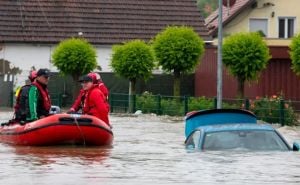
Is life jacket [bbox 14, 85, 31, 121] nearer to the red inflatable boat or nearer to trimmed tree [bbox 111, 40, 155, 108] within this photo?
the red inflatable boat

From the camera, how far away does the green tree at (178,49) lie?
4119 cm

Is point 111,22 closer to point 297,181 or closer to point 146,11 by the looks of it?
point 146,11

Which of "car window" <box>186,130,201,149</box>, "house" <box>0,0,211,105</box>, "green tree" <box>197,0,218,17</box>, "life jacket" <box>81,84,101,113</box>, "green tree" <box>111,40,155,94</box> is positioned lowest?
"car window" <box>186,130,201,149</box>

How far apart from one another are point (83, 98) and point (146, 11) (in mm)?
31523

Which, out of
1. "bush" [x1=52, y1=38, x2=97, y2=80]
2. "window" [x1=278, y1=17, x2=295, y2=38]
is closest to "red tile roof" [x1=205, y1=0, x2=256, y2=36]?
"window" [x1=278, y1=17, x2=295, y2=38]

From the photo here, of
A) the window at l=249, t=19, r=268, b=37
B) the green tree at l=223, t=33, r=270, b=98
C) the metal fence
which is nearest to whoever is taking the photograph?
the metal fence

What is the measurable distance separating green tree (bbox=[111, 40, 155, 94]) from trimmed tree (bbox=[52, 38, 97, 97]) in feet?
7.02

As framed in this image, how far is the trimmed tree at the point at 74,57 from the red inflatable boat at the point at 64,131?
2322 cm

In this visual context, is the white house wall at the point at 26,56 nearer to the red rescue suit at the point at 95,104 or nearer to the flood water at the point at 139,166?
the flood water at the point at 139,166

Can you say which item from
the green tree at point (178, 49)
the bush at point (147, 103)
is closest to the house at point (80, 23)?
the green tree at point (178, 49)

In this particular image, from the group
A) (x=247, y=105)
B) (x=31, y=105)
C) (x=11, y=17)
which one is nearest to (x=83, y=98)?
(x=31, y=105)

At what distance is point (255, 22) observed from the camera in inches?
2073

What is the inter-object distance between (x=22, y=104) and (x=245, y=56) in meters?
18.5

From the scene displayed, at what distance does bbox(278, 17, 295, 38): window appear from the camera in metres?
53.0
